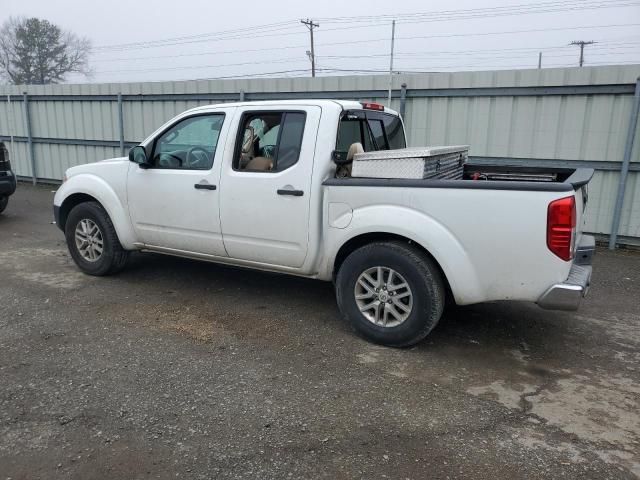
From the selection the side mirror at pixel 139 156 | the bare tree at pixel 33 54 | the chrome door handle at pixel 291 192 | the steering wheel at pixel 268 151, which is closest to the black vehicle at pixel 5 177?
the side mirror at pixel 139 156

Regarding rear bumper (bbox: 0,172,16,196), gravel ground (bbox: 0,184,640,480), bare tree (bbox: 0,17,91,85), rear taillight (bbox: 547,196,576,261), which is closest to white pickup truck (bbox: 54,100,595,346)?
rear taillight (bbox: 547,196,576,261)

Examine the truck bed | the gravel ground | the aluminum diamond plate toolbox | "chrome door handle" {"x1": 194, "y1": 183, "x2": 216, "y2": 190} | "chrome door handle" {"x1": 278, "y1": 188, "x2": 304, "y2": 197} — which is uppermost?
the aluminum diamond plate toolbox

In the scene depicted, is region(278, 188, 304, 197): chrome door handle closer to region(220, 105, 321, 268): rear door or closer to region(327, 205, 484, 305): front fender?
region(220, 105, 321, 268): rear door

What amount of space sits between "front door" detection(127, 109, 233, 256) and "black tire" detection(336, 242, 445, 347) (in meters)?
1.38

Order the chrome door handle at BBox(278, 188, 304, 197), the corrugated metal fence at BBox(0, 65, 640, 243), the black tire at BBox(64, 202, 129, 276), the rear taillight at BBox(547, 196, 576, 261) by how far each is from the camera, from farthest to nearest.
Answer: the corrugated metal fence at BBox(0, 65, 640, 243)
the black tire at BBox(64, 202, 129, 276)
the chrome door handle at BBox(278, 188, 304, 197)
the rear taillight at BBox(547, 196, 576, 261)

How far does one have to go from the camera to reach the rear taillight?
3.46m

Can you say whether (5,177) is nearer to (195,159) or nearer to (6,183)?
(6,183)

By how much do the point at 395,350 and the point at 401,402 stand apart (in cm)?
79

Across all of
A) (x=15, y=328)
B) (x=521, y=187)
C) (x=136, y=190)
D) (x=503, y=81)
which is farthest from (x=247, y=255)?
(x=503, y=81)

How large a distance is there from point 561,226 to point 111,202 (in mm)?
4330

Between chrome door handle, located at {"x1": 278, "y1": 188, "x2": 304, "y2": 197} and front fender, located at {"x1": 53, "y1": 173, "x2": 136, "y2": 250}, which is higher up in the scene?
chrome door handle, located at {"x1": 278, "y1": 188, "x2": 304, "y2": 197}

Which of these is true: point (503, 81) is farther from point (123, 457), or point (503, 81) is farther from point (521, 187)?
point (123, 457)

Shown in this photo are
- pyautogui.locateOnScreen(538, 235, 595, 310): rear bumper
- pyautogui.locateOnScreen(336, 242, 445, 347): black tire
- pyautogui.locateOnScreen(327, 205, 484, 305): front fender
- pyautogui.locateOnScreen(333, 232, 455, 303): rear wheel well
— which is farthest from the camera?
pyautogui.locateOnScreen(333, 232, 455, 303): rear wheel well

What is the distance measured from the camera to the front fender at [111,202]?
18.2 ft
